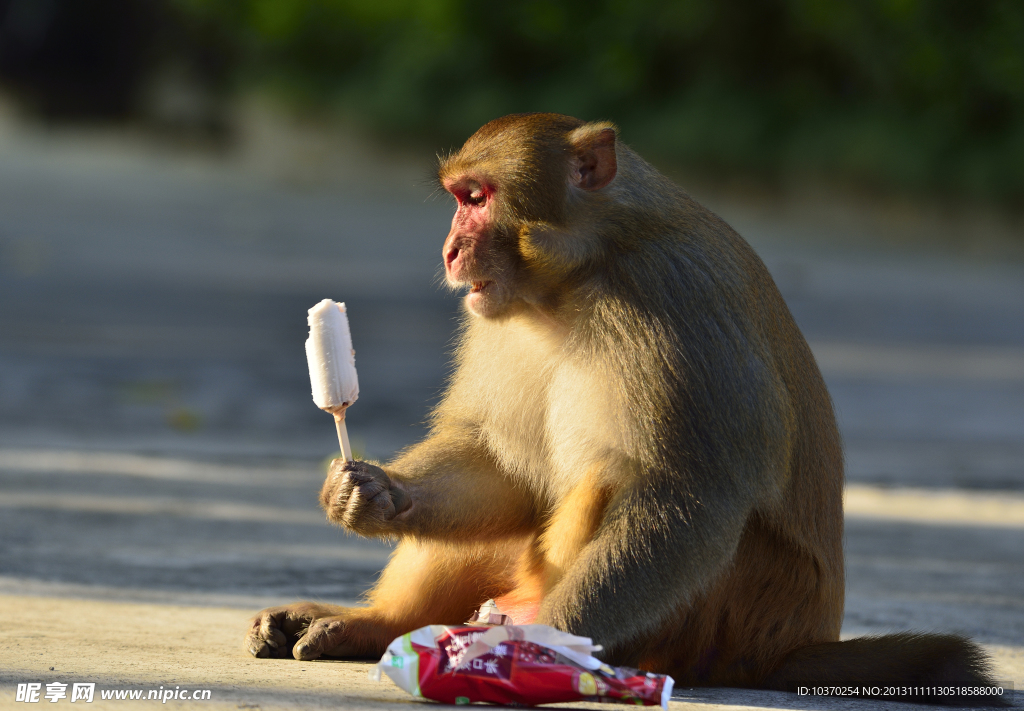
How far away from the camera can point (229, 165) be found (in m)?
32.7

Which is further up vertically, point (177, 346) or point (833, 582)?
point (177, 346)

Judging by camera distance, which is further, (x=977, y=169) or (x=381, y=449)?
(x=977, y=169)

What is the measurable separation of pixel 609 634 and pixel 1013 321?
1350 cm

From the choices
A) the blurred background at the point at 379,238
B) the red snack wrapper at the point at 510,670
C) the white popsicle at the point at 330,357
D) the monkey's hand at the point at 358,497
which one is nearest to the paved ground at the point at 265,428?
the blurred background at the point at 379,238

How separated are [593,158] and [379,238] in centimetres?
1898

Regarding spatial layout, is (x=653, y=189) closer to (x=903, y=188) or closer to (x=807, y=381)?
(x=807, y=381)

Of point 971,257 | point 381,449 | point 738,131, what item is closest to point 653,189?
point 381,449

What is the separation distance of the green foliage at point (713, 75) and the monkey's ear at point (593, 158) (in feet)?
63.0

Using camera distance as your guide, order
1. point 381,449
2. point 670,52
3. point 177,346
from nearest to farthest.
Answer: point 381,449
point 177,346
point 670,52

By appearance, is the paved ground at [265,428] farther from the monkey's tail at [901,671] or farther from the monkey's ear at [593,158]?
the monkey's ear at [593,158]

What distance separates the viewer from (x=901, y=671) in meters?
3.77

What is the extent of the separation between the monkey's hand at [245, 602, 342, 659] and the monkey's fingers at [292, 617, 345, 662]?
0.04 metres

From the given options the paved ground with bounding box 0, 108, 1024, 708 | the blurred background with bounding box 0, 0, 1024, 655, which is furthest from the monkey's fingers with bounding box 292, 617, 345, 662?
the blurred background with bounding box 0, 0, 1024, 655

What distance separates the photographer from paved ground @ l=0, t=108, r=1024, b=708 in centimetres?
448
